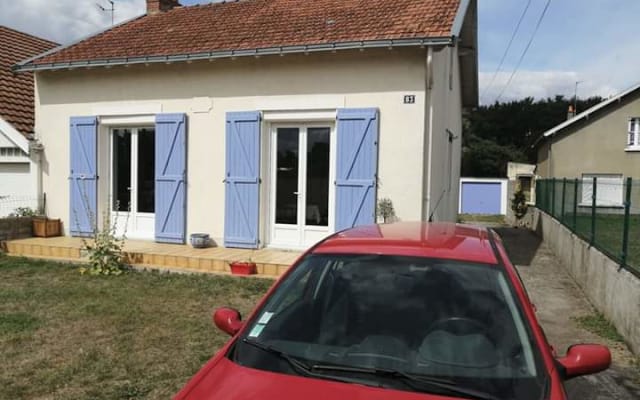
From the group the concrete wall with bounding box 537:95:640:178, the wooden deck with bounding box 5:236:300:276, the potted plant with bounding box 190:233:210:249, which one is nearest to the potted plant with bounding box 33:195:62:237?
the wooden deck with bounding box 5:236:300:276

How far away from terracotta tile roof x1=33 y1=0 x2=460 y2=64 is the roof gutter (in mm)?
108

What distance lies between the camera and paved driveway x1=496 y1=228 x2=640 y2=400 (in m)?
4.13

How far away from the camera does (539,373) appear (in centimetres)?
205

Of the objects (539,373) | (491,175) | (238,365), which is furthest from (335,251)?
(491,175)

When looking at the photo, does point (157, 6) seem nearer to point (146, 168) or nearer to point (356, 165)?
point (146, 168)

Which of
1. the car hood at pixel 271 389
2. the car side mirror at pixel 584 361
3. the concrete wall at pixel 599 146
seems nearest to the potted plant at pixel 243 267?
the car hood at pixel 271 389

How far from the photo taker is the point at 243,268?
25.2 feet

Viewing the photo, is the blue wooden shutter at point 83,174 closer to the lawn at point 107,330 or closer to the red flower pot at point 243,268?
the lawn at point 107,330

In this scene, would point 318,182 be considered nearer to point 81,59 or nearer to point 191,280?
point 191,280

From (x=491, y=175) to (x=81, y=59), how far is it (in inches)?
1480

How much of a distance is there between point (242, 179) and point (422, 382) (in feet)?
23.2

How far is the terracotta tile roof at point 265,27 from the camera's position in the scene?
8.13 metres

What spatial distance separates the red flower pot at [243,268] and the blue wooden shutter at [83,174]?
3681 millimetres

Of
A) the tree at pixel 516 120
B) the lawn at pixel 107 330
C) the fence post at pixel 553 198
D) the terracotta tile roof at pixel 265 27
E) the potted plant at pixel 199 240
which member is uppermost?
the tree at pixel 516 120
